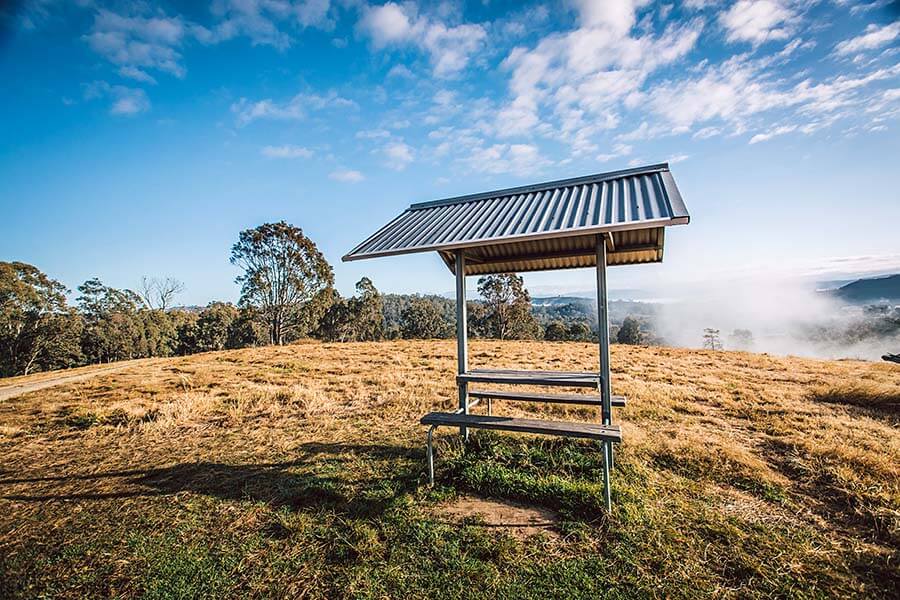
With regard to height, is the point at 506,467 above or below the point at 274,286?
below

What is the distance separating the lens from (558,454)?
15.8 feet

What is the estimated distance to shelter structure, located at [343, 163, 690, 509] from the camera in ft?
12.3

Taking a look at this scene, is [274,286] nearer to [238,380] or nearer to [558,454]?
[238,380]

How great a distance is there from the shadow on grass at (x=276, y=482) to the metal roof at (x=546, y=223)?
2.57 meters

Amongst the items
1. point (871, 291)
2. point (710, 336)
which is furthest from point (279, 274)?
point (871, 291)

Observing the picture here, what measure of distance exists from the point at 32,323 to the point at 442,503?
4188cm

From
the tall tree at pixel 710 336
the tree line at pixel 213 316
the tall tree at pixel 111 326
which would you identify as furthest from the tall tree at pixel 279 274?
the tall tree at pixel 710 336

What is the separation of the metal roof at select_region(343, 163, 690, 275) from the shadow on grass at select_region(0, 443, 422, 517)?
2.57m

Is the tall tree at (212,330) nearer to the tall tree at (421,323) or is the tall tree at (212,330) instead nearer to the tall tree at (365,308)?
the tall tree at (365,308)

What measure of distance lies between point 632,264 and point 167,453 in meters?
7.12

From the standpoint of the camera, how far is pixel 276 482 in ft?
14.9

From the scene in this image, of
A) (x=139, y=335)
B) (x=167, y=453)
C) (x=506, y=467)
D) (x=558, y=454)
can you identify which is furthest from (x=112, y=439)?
Result: (x=139, y=335)

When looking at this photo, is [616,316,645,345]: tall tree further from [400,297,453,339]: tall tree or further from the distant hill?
the distant hill

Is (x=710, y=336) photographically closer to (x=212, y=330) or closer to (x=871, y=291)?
(x=212, y=330)
